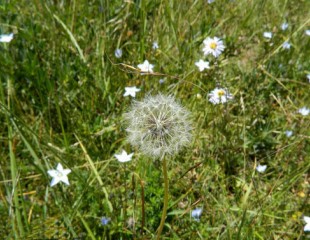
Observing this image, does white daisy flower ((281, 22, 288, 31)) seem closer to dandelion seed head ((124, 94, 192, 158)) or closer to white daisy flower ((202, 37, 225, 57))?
white daisy flower ((202, 37, 225, 57))

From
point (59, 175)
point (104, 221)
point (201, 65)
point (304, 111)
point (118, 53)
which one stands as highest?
point (118, 53)

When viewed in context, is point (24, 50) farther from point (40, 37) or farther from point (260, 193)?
point (260, 193)

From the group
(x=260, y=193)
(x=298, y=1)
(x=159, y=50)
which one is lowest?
(x=260, y=193)

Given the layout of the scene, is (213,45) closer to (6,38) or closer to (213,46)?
(213,46)

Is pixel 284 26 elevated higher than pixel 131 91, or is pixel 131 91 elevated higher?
pixel 284 26

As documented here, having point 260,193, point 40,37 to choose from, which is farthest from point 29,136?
point 260,193

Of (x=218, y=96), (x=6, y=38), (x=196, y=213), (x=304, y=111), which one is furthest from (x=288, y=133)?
(x=6, y=38)

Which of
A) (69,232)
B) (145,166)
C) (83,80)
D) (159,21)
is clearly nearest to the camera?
(69,232)

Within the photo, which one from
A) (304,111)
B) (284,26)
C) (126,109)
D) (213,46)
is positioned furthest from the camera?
(284,26)
